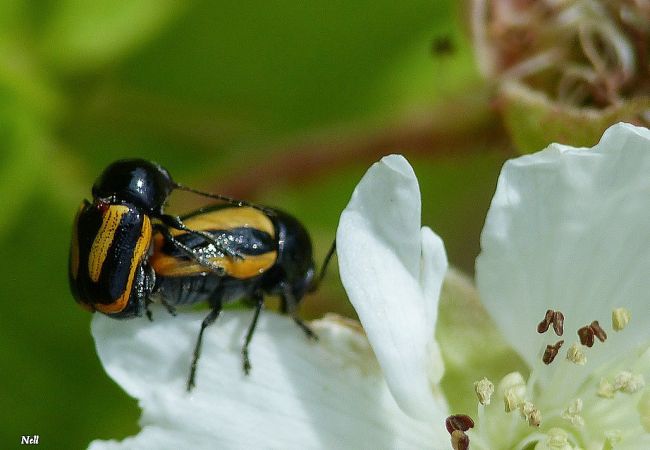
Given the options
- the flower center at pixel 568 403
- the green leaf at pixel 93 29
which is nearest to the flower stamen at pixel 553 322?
the flower center at pixel 568 403

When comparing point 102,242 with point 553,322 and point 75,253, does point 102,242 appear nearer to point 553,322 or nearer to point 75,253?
point 75,253

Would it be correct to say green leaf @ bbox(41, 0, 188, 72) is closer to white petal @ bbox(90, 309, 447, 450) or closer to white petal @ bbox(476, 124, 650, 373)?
white petal @ bbox(90, 309, 447, 450)

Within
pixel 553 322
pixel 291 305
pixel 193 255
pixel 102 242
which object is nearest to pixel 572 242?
pixel 553 322

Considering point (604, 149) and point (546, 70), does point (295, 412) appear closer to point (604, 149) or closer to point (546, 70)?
point (604, 149)

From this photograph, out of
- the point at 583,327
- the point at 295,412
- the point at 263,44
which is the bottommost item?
the point at 295,412

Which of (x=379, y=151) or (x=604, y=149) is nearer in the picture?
(x=604, y=149)

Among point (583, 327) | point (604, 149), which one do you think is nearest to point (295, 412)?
point (583, 327)

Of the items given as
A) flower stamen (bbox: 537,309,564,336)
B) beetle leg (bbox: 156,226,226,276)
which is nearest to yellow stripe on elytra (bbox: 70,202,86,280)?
beetle leg (bbox: 156,226,226,276)
